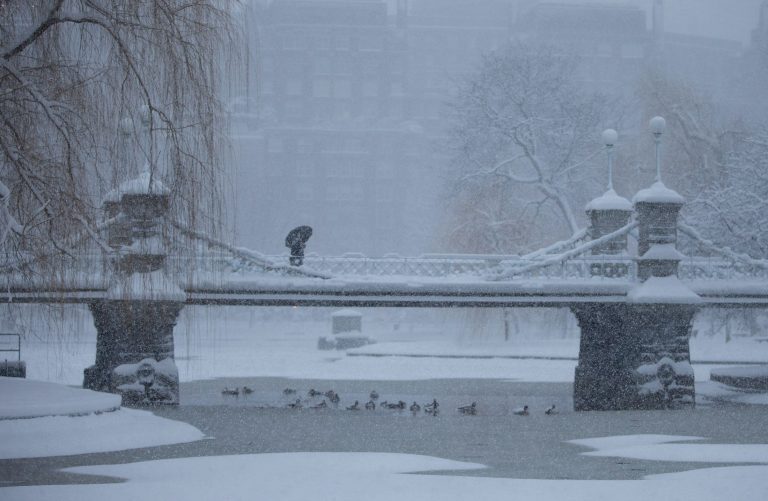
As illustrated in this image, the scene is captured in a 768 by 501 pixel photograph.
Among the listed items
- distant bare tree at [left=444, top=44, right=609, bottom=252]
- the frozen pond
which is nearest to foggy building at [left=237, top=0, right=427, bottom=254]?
distant bare tree at [left=444, top=44, right=609, bottom=252]

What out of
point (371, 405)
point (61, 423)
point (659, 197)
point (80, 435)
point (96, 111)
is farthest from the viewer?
point (659, 197)

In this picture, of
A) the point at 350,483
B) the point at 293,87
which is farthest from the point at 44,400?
the point at 293,87

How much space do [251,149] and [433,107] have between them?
15.3m

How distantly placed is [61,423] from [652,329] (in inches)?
602

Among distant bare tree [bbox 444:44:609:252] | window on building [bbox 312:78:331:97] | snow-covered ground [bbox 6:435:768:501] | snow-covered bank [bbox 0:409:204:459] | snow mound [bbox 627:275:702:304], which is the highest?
window on building [bbox 312:78:331:97]

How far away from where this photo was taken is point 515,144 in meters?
45.5

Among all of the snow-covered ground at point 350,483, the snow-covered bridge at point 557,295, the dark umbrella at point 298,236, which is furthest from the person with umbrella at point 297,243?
the snow-covered ground at point 350,483

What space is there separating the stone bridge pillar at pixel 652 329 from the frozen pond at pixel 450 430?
102 centimetres

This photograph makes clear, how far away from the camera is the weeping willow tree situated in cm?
1452

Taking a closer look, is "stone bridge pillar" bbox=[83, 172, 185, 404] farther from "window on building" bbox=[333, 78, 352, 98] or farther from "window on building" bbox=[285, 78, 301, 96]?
"window on building" bbox=[333, 78, 352, 98]

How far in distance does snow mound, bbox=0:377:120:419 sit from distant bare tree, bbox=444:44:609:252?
1086 inches

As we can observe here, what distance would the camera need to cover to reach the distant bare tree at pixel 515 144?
4416 centimetres

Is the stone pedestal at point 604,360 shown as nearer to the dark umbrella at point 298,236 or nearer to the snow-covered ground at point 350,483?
the dark umbrella at point 298,236

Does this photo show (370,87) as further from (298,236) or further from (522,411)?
(522,411)
